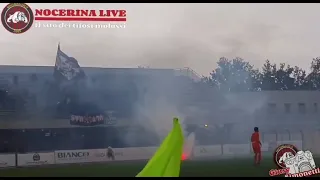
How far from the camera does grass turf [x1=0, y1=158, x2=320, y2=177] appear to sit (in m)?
7.71

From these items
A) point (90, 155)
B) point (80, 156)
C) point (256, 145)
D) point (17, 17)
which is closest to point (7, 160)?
point (80, 156)

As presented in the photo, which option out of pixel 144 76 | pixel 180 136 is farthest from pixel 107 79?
pixel 180 136

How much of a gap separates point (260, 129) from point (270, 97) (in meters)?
0.74

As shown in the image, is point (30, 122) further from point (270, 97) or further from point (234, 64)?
point (270, 97)

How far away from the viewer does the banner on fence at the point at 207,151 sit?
9.17m

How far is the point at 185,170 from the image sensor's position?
8031 mm

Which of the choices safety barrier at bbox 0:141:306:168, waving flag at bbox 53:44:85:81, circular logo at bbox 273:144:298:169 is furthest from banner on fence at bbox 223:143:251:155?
waving flag at bbox 53:44:85:81

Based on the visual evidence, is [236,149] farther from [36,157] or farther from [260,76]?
[36,157]

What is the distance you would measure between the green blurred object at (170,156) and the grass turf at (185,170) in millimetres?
5325

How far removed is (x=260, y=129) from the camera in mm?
9469

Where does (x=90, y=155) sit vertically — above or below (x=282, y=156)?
below

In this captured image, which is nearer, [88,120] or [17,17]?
[17,17]

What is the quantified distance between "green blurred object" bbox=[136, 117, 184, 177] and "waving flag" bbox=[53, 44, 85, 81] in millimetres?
6492

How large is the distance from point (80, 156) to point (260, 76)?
4.52m
